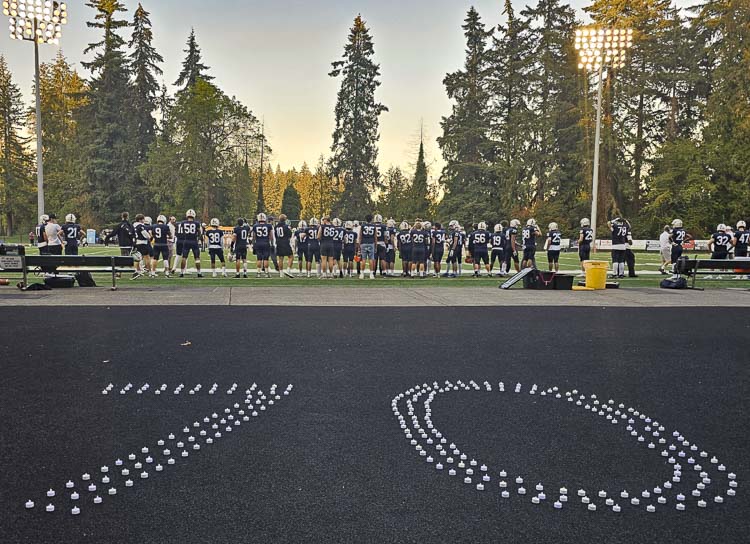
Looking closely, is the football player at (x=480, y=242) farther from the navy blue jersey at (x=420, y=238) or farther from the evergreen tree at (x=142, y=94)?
the evergreen tree at (x=142, y=94)

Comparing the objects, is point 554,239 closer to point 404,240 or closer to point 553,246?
point 553,246

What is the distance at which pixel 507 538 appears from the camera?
359 cm

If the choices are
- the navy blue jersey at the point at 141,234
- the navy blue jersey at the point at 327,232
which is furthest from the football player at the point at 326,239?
the navy blue jersey at the point at 141,234

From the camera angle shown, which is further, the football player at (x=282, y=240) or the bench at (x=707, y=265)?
the football player at (x=282, y=240)

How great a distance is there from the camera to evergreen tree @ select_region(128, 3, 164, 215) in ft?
231

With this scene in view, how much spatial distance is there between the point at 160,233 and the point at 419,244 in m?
9.39

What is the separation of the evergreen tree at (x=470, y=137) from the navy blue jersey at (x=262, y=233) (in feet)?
145

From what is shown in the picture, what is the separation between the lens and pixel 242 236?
2114 cm

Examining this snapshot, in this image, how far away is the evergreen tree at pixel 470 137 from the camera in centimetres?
6469

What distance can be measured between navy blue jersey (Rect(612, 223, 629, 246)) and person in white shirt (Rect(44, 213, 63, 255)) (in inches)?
784

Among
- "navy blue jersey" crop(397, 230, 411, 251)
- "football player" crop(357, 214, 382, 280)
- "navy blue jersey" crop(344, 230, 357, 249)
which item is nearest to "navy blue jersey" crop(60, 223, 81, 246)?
"navy blue jersey" crop(344, 230, 357, 249)

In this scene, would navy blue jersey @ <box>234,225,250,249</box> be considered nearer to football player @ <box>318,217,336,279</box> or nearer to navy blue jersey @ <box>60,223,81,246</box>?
football player @ <box>318,217,336,279</box>

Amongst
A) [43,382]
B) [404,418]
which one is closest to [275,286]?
[43,382]

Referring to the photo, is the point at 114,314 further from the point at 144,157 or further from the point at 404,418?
the point at 144,157
